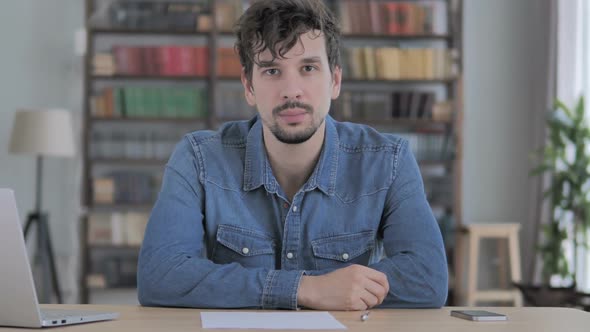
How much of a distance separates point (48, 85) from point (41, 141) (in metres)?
0.78

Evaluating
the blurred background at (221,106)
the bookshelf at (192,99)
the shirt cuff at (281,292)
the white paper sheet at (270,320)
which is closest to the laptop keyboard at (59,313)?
the white paper sheet at (270,320)

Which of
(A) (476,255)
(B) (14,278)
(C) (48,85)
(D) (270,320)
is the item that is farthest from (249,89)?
(C) (48,85)

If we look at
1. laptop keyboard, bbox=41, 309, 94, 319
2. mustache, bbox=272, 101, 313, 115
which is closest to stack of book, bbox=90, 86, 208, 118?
mustache, bbox=272, 101, 313, 115

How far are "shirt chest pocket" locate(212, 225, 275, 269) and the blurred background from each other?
3.98 m

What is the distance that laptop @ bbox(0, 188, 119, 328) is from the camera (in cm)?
130

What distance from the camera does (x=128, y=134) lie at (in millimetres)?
5961

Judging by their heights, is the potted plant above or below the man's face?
below

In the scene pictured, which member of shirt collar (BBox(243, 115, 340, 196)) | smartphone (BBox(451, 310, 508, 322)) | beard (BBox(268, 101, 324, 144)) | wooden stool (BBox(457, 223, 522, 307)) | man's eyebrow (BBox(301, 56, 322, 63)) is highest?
man's eyebrow (BBox(301, 56, 322, 63))

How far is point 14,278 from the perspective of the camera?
133 centimetres

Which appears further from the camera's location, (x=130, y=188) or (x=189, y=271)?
(x=130, y=188)

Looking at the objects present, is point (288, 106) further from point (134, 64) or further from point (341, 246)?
point (134, 64)

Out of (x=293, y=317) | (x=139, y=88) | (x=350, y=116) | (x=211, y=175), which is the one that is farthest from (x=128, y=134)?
(x=293, y=317)

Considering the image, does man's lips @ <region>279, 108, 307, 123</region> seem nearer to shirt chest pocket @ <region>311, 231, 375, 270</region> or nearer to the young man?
the young man

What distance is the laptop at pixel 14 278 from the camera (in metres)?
1.30
